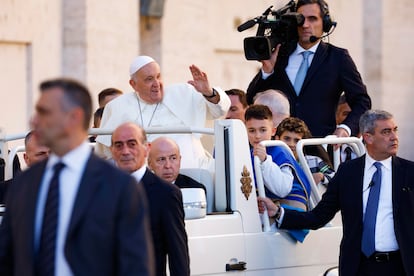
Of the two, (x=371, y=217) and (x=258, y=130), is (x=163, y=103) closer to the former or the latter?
(x=258, y=130)

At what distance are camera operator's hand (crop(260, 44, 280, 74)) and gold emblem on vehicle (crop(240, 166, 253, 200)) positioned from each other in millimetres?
1891

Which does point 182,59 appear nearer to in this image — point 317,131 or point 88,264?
point 317,131

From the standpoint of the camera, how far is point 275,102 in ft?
33.2

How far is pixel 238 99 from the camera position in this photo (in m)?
11.2

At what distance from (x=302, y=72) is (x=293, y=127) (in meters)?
1.08

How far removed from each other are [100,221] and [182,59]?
580 inches

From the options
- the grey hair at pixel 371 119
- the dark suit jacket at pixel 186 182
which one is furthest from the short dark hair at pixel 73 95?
the grey hair at pixel 371 119

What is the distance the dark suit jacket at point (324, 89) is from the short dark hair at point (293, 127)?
0.83m

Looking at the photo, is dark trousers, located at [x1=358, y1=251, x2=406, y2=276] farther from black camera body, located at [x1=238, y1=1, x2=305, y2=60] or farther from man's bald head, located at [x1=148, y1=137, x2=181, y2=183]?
black camera body, located at [x1=238, y1=1, x2=305, y2=60]

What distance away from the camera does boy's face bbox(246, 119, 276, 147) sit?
933 centimetres

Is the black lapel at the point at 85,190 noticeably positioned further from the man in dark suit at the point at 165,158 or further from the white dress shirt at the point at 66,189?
the man in dark suit at the point at 165,158

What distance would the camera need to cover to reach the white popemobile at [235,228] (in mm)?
8203

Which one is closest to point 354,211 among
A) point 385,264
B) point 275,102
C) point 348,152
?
point 385,264

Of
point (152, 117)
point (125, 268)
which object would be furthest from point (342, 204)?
point (125, 268)
